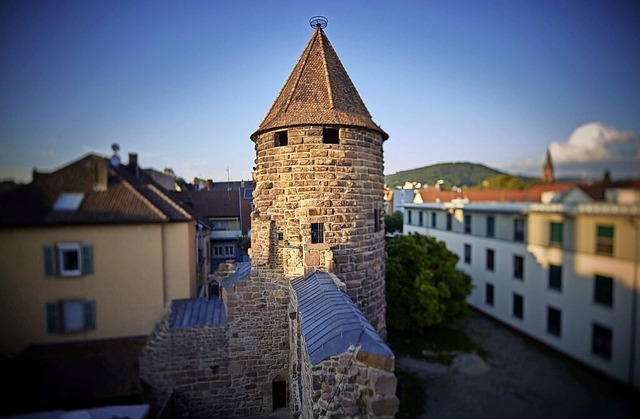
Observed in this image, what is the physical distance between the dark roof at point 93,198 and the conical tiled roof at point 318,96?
225 cm

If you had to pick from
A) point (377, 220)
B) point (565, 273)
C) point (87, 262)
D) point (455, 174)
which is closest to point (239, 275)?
point (377, 220)

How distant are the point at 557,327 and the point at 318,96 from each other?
3942mm

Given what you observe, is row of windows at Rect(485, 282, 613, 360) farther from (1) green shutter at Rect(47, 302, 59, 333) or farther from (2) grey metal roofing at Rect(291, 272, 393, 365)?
(1) green shutter at Rect(47, 302, 59, 333)

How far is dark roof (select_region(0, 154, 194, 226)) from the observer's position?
1.97 meters

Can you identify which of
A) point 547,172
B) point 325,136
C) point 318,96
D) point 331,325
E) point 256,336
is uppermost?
point 318,96

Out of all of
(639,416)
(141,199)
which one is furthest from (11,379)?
(639,416)

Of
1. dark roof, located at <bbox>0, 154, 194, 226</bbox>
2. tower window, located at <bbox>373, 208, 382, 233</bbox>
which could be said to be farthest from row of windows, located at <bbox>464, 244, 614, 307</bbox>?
tower window, located at <bbox>373, 208, 382, 233</bbox>

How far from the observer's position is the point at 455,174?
1.84 meters

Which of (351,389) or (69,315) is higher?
(69,315)

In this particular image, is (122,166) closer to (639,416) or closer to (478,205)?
(478,205)

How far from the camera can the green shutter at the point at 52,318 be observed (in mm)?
2260

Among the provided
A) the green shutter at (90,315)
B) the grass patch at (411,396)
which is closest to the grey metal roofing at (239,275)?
the green shutter at (90,315)

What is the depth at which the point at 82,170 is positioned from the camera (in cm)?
215

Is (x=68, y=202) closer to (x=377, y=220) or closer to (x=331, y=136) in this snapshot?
(x=331, y=136)
